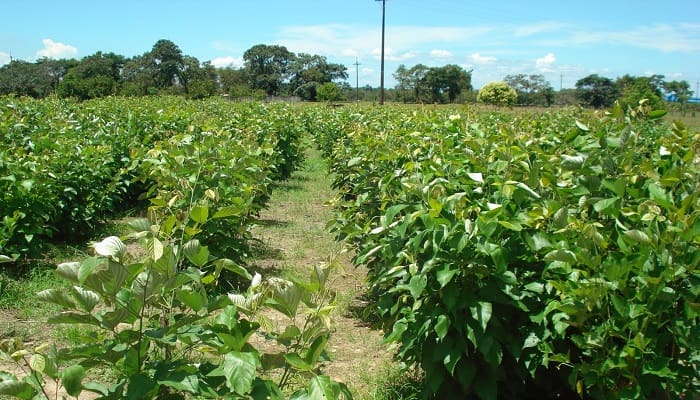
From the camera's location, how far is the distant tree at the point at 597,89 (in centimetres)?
3783

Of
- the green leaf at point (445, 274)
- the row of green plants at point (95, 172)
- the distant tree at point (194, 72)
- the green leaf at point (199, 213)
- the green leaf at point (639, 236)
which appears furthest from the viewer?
the distant tree at point (194, 72)

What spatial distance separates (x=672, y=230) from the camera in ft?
6.75

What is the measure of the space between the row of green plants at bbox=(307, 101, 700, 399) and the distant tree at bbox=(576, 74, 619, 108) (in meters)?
36.5

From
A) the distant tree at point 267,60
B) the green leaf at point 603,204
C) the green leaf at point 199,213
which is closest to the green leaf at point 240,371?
the green leaf at point 199,213

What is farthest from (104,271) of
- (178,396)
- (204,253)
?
(178,396)

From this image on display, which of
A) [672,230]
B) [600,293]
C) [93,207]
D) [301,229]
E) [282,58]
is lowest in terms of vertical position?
[301,229]

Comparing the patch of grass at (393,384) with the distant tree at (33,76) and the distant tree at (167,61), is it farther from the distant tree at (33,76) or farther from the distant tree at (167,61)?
the distant tree at (167,61)

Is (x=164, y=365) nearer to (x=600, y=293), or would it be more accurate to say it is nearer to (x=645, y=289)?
(x=600, y=293)

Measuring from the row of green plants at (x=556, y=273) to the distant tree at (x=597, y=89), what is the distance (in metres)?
36.5

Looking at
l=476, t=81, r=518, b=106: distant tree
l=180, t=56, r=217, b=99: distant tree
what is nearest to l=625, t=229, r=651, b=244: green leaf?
l=476, t=81, r=518, b=106: distant tree

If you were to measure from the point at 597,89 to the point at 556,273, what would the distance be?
4631cm

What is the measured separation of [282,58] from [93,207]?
79082mm

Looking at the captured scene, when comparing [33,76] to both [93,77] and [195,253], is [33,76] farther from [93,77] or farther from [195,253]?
[195,253]

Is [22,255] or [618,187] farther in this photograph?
[22,255]
